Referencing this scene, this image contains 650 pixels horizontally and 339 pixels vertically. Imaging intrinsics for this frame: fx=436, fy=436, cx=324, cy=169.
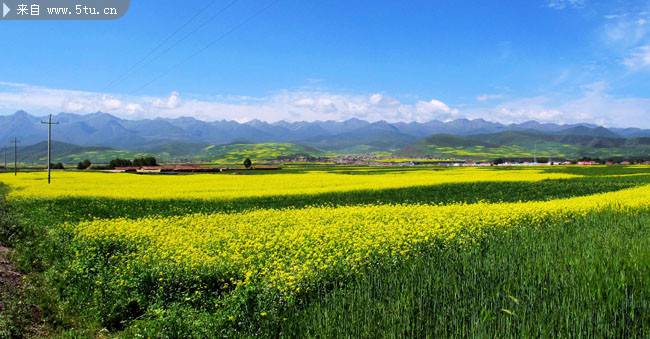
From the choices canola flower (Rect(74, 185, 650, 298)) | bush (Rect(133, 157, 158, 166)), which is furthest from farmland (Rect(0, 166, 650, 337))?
bush (Rect(133, 157, 158, 166))

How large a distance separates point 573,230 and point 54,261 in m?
18.3

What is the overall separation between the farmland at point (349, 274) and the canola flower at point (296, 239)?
0.07 m

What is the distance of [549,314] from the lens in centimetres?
677

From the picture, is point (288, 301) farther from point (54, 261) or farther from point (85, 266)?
point (54, 261)

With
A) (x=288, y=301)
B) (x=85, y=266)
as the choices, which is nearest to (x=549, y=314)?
(x=288, y=301)

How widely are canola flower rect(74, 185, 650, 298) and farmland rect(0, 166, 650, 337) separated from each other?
69 mm

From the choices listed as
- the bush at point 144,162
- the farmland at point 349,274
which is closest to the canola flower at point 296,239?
the farmland at point 349,274

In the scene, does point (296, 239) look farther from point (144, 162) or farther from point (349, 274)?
point (144, 162)

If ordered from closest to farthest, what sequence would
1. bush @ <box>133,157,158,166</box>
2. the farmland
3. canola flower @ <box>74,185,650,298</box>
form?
the farmland < canola flower @ <box>74,185,650,298</box> < bush @ <box>133,157,158,166</box>

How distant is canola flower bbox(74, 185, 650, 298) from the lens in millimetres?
11242

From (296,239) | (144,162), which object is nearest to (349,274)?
(296,239)

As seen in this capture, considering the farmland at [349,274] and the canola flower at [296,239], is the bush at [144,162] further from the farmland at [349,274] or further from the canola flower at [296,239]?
the canola flower at [296,239]

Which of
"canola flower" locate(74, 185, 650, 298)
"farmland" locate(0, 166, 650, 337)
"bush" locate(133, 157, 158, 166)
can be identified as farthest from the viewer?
"bush" locate(133, 157, 158, 166)

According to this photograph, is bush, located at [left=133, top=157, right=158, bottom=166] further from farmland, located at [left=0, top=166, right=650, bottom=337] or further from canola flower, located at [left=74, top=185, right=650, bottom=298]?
canola flower, located at [left=74, top=185, right=650, bottom=298]
